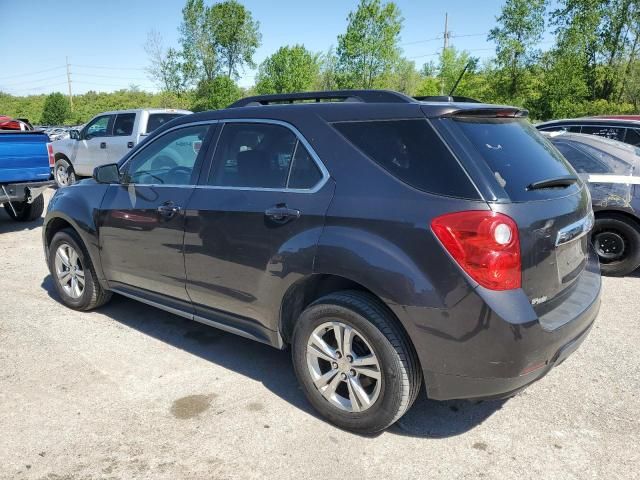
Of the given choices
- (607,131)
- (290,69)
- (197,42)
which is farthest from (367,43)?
(607,131)

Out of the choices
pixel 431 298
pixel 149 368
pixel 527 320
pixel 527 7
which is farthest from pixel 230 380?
pixel 527 7

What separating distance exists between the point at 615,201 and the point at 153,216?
4.81 m

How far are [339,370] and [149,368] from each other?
5.13ft

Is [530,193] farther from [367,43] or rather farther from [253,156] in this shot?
[367,43]

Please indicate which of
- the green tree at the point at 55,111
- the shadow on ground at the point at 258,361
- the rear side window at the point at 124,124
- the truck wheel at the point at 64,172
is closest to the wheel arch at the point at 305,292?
the shadow on ground at the point at 258,361

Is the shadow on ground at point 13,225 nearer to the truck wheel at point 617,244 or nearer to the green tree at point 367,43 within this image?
the truck wheel at point 617,244

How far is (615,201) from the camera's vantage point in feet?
18.2

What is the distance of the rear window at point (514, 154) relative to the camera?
2518mm

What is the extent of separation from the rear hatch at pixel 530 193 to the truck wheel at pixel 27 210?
8.37m

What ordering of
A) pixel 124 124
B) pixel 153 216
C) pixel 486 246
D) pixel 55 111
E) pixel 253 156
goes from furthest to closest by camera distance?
pixel 55 111 < pixel 124 124 < pixel 153 216 < pixel 253 156 < pixel 486 246

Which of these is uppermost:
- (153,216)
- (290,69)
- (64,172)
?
(290,69)

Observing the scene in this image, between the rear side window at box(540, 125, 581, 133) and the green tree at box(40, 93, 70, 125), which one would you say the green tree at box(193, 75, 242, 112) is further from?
the green tree at box(40, 93, 70, 125)

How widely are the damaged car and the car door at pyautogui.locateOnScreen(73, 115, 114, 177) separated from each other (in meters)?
9.70

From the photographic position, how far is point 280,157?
3102mm
